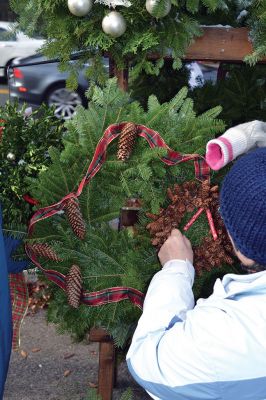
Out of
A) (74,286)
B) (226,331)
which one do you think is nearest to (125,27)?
(74,286)

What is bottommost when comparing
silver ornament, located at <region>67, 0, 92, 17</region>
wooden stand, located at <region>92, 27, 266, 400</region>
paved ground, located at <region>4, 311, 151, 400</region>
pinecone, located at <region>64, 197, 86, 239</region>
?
paved ground, located at <region>4, 311, 151, 400</region>

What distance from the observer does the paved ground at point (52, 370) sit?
146 inches

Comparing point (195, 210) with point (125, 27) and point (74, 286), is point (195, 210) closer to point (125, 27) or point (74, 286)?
point (74, 286)

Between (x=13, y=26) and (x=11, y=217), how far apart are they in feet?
3.59

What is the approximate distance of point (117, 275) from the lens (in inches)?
91.9

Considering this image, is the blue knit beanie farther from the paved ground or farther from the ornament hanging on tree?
the paved ground

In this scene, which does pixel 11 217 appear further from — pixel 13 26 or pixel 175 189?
pixel 13 26

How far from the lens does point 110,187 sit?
235cm

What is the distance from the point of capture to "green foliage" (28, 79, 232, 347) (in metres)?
2.29

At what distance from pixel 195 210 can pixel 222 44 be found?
36.6 inches

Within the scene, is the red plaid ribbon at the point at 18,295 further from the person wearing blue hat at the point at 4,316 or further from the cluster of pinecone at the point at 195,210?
the cluster of pinecone at the point at 195,210

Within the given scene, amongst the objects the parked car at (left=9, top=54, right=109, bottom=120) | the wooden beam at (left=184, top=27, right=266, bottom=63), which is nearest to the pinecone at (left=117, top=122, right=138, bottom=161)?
the wooden beam at (left=184, top=27, right=266, bottom=63)

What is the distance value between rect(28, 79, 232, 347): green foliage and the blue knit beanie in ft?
2.27

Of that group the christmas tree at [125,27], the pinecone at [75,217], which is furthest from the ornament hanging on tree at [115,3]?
the pinecone at [75,217]
